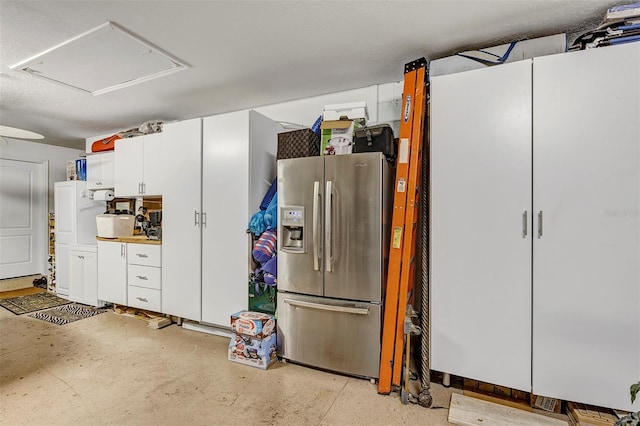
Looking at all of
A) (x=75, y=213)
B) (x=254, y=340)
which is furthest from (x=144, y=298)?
(x=75, y=213)

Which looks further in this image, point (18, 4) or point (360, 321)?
point (360, 321)

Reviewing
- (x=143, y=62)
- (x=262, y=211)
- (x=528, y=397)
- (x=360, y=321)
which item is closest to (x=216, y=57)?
(x=143, y=62)

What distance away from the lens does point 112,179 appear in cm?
415

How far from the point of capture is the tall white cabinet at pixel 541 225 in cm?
177

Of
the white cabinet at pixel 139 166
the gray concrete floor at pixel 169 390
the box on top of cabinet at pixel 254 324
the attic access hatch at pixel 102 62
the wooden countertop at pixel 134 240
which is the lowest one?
the gray concrete floor at pixel 169 390

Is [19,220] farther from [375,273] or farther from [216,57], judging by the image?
[375,273]

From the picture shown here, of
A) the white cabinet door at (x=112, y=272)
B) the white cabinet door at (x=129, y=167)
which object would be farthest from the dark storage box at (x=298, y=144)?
the white cabinet door at (x=112, y=272)

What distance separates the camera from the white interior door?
5.09 m

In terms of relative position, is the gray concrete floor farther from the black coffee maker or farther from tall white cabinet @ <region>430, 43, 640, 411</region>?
the black coffee maker

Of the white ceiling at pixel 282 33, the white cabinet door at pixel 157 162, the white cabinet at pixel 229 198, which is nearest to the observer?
the white ceiling at pixel 282 33

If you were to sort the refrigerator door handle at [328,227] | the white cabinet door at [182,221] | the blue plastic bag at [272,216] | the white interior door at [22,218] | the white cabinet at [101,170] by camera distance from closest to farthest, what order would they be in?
the refrigerator door handle at [328,227], the blue plastic bag at [272,216], the white cabinet door at [182,221], the white cabinet at [101,170], the white interior door at [22,218]

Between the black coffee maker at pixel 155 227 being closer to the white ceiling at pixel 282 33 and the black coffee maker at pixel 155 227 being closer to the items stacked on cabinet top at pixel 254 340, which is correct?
the white ceiling at pixel 282 33

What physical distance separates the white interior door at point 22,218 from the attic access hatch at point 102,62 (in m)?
3.54

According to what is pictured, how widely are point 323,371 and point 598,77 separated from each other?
273cm
